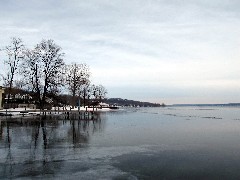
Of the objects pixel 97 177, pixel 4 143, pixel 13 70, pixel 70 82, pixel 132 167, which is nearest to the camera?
pixel 97 177

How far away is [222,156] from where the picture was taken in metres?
15.6

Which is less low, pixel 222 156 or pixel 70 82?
pixel 70 82

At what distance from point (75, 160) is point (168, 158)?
4.40 m

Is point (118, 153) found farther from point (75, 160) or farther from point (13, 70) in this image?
point (13, 70)

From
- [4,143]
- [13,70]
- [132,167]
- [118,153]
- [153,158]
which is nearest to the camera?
[132,167]

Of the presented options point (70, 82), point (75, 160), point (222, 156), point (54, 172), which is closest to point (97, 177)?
point (54, 172)

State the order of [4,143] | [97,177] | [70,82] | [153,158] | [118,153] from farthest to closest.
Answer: [70,82] → [4,143] → [118,153] → [153,158] → [97,177]

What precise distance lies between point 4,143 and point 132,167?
32.1ft

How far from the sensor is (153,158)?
15.0 metres

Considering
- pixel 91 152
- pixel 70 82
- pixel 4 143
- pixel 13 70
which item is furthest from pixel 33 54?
pixel 91 152

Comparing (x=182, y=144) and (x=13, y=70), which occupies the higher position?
(x=13, y=70)

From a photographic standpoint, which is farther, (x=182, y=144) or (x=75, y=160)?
(x=182, y=144)

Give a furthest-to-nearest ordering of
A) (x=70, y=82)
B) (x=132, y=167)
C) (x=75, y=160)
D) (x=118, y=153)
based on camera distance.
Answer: (x=70, y=82), (x=118, y=153), (x=75, y=160), (x=132, y=167)

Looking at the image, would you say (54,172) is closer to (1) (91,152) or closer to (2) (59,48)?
(1) (91,152)
